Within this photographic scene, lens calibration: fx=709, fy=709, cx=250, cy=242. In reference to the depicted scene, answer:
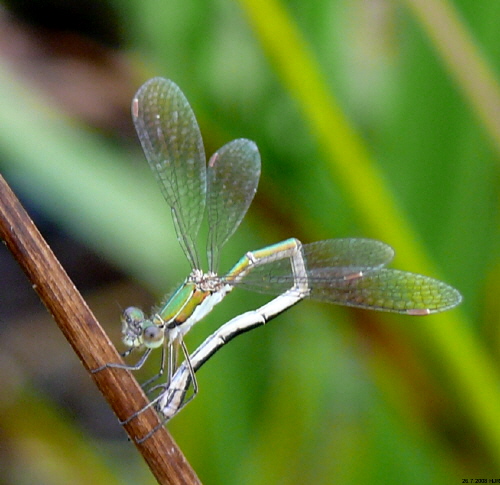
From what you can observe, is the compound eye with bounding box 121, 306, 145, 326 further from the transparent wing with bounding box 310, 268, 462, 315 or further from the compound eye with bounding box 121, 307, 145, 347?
the transparent wing with bounding box 310, 268, 462, 315

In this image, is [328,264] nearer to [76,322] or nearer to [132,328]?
[132,328]

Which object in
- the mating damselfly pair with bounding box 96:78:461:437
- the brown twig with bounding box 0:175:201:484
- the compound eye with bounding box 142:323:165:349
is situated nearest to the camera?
the brown twig with bounding box 0:175:201:484

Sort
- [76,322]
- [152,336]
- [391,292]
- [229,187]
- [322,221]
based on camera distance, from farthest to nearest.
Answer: [322,221] → [229,187] → [391,292] → [152,336] → [76,322]

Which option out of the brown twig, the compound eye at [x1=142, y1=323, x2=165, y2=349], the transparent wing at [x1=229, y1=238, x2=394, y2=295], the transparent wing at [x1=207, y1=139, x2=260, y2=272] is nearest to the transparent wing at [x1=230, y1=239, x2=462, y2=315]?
the transparent wing at [x1=229, y1=238, x2=394, y2=295]

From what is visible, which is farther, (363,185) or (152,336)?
(363,185)

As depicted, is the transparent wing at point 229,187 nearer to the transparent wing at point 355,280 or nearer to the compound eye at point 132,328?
the transparent wing at point 355,280

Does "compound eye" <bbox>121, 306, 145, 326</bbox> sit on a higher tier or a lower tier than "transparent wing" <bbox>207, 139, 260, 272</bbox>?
lower

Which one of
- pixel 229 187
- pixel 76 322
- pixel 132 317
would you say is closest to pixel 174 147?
pixel 229 187
